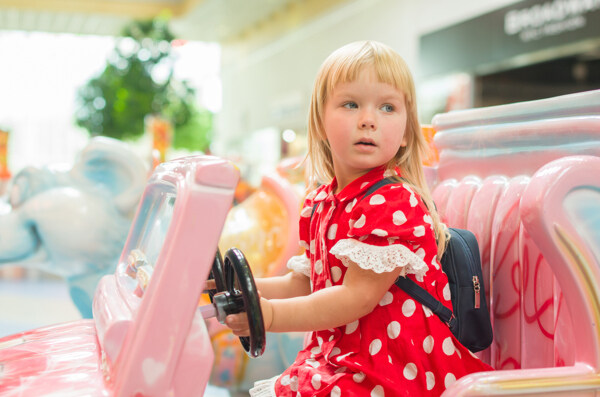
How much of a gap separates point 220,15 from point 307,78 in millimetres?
2775

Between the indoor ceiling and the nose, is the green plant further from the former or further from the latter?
the nose

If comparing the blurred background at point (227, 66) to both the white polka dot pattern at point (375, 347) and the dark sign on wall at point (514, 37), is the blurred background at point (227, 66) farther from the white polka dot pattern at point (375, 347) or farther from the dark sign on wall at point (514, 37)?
the white polka dot pattern at point (375, 347)

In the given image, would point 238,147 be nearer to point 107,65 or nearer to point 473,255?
point 107,65

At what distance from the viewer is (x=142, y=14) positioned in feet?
36.0

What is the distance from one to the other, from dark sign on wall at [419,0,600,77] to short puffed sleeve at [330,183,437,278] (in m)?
3.95

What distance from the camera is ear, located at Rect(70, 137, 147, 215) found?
79.9 inches

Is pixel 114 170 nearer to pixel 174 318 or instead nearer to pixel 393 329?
pixel 393 329

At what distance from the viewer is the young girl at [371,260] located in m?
1.03

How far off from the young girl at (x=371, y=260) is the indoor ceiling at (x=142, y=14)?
8.87 m

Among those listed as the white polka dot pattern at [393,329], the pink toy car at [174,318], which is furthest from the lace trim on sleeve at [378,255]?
the pink toy car at [174,318]

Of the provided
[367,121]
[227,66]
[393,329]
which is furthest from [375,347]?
[227,66]

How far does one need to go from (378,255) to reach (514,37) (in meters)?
4.71

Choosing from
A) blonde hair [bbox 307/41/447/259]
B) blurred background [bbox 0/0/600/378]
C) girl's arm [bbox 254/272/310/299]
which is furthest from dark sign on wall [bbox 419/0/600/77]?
girl's arm [bbox 254/272/310/299]

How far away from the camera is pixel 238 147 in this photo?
39.9 feet
